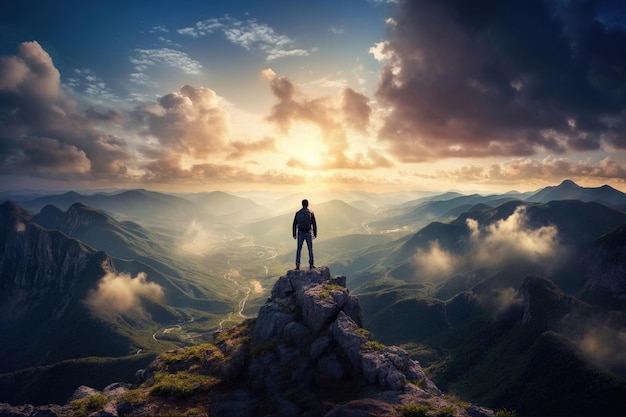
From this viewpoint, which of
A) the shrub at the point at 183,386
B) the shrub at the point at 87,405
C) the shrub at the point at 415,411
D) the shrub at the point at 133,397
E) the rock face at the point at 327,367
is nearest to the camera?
the shrub at the point at 415,411

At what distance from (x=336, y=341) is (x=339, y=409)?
10611 millimetres

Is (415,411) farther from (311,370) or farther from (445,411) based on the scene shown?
(311,370)

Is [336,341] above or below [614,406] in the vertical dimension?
above

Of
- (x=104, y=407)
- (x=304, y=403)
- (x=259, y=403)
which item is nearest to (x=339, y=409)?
(x=304, y=403)

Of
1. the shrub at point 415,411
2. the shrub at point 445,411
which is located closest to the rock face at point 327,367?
the shrub at point 445,411

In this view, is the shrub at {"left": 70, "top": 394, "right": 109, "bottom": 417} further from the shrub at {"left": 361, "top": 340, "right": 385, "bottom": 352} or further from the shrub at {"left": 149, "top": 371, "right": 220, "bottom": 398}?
the shrub at {"left": 361, "top": 340, "right": 385, "bottom": 352}

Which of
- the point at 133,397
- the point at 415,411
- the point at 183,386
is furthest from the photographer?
the point at 183,386

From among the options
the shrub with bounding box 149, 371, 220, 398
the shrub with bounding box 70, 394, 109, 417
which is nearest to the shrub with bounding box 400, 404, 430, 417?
the shrub with bounding box 149, 371, 220, 398

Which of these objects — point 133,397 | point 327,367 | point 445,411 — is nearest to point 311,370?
point 327,367

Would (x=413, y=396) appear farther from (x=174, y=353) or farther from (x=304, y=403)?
(x=174, y=353)

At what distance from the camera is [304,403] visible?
1077 inches

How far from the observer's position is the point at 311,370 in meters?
31.5

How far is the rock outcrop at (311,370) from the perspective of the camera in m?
25.7

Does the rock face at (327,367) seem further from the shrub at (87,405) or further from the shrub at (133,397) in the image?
the shrub at (87,405)
